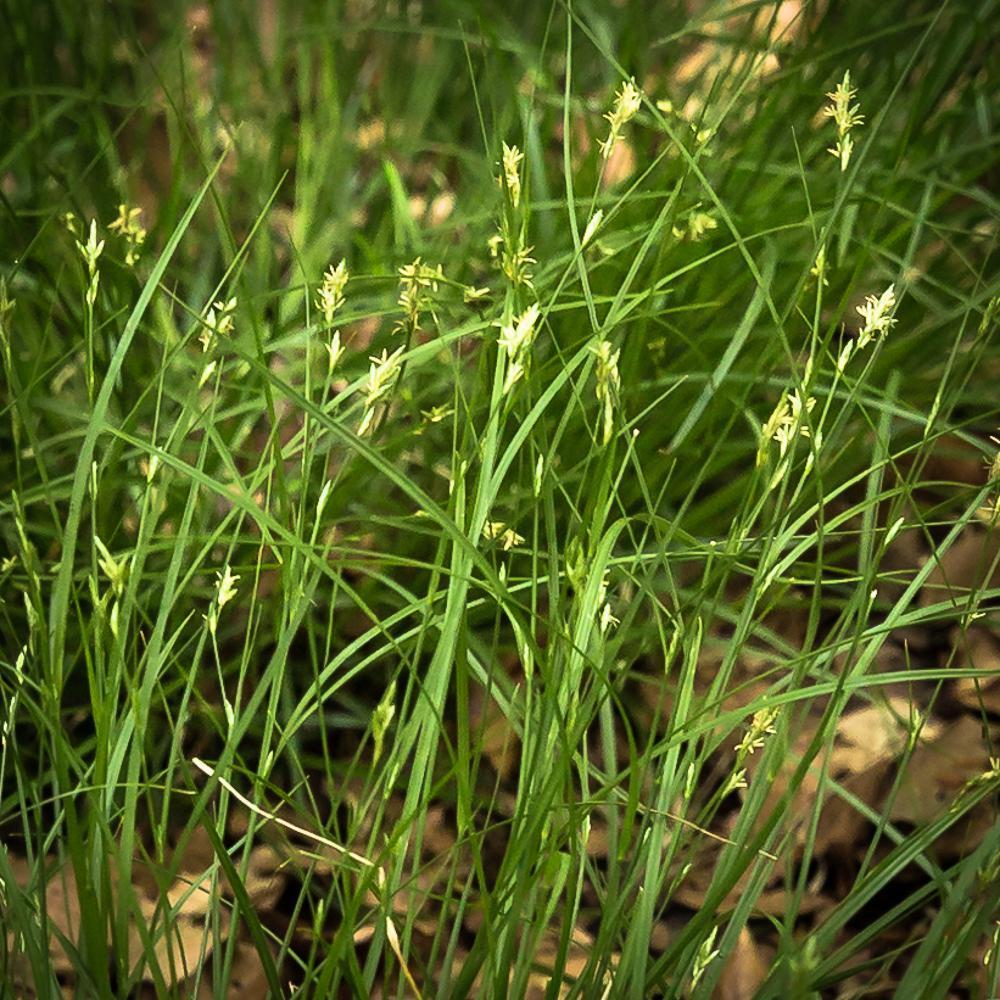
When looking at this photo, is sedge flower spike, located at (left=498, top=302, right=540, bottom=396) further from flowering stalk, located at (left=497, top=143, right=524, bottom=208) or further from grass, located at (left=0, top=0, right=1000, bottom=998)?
flowering stalk, located at (left=497, top=143, right=524, bottom=208)

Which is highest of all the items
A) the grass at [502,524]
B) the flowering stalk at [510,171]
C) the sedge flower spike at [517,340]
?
the flowering stalk at [510,171]

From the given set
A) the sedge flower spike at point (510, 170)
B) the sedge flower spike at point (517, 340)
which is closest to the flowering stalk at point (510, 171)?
the sedge flower spike at point (510, 170)

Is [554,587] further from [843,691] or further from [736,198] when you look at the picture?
[736,198]

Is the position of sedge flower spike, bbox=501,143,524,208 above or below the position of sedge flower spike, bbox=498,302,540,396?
above

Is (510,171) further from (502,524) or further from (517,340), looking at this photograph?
(502,524)

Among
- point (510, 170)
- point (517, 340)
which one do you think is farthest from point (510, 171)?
point (517, 340)

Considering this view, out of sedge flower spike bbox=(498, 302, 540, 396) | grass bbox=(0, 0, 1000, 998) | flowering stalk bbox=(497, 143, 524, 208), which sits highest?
flowering stalk bbox=(497, 143, 524, 208)

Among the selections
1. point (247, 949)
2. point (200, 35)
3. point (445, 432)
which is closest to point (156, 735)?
point (247, 949)

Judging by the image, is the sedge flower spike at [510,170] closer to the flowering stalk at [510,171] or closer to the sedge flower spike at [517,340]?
the flowering stalk at [510,171]

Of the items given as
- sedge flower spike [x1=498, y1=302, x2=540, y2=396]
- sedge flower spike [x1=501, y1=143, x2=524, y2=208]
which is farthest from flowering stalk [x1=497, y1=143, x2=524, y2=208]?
sedge flower spike [x1=498, y1=302, x2=540, y2=396]
